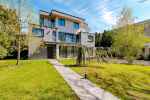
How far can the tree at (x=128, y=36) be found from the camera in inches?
888

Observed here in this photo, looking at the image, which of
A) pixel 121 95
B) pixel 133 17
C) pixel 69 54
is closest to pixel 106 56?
pixel 133 17

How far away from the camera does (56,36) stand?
1161 inches

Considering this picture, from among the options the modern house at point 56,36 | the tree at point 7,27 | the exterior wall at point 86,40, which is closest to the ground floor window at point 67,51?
the modern house at point 56,36

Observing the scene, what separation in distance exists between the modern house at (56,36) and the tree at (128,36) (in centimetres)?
527

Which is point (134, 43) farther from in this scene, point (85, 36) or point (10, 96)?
point (10, 96)

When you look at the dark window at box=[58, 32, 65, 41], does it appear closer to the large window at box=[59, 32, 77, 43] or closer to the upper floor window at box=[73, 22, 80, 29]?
the large window at box=[59, 32, 77, 43]

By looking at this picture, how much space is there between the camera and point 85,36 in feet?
112

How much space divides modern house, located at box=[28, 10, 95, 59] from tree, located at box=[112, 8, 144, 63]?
17.3 ft

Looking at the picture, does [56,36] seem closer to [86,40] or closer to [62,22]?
[62,22]

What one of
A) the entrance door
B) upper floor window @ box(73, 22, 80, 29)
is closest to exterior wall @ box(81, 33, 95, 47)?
upper floor window @ box(73, 22, 80, 29)

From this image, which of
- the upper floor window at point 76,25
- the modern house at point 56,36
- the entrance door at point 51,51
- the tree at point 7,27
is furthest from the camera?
the upper floor window at point 76,25

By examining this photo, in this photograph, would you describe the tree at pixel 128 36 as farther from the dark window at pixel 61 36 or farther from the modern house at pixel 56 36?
the dark window at pixel 61 36

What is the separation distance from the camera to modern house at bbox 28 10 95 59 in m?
27.2

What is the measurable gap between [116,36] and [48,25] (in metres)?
13.6
